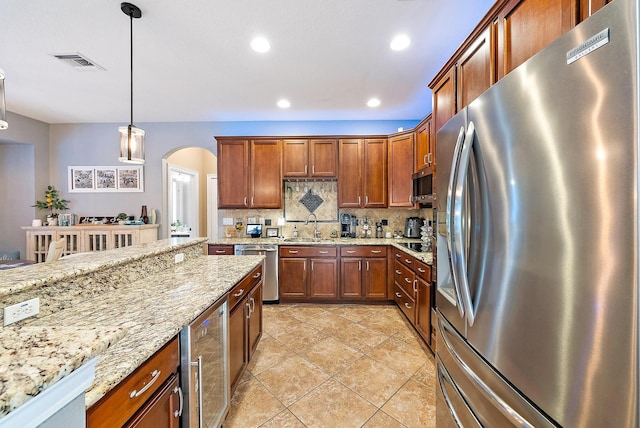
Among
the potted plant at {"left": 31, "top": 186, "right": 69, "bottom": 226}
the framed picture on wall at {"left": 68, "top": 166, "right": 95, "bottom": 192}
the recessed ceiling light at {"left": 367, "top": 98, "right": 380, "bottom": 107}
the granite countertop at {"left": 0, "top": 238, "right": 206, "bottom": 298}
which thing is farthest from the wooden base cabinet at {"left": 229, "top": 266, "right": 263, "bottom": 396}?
the potted plant at {"left": 31, "top": 186, "right": 69, "bottom": 226}

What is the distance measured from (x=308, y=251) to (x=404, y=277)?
1.35m

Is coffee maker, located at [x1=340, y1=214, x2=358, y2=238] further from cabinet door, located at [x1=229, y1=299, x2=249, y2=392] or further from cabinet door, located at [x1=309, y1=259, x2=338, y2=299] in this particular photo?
cabinet door, located at [x1=229, y1=299, x2=249, y2=392]

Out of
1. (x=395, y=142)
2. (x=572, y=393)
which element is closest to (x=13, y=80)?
(x=395, y=142)

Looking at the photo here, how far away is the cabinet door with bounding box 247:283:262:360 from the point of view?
2.12 m

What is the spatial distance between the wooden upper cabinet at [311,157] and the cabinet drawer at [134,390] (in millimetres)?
3215

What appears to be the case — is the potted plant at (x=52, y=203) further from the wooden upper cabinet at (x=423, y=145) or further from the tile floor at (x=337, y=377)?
the wooden upper cabinet at (x=423, y=145)

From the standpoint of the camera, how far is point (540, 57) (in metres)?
0.76

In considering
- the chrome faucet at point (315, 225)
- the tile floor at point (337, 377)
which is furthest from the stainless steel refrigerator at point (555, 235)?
the chrome faucet at point (315, 225)

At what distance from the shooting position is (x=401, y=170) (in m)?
3.83

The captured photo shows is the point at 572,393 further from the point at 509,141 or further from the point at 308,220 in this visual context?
the point at 308,220

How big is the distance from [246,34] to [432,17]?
5.02 ft

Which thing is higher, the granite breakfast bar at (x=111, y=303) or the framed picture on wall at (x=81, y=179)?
the framed picture on wall at (x=81, y=179)

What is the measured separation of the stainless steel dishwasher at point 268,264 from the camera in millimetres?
3746

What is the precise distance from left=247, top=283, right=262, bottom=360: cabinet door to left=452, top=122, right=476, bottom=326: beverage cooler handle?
1621 mm
